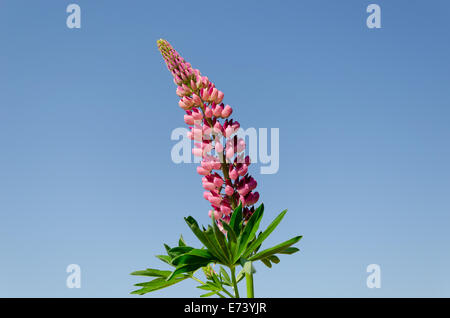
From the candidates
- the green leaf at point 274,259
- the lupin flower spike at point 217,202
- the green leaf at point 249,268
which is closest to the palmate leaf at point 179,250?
the lupin flower spike at point 217,202

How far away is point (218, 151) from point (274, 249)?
848 millimetres

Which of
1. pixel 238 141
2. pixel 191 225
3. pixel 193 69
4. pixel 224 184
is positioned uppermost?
pixel 193 69

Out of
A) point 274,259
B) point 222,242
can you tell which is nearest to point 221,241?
point 222,242

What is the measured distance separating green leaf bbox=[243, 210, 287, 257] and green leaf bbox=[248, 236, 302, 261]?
0.05 meters

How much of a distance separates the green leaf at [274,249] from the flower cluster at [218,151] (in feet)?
1.14

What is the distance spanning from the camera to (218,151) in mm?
3256

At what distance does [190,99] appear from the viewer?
3393 mm

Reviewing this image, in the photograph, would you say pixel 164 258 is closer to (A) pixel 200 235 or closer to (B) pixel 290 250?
(A) pixel 200 235

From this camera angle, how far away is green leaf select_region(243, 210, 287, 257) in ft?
9.89

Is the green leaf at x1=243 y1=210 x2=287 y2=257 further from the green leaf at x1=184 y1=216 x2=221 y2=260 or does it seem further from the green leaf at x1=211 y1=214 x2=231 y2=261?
the green leaf at x1=184 y1=216 x2=221 y2=260
